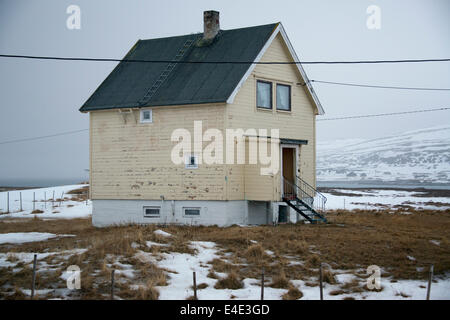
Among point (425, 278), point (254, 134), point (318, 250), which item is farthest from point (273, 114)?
point (425, 278)

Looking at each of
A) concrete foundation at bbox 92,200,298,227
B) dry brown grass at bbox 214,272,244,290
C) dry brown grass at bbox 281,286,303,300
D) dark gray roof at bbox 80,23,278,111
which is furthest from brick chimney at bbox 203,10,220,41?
dry brown grass at bbox 281,286,303,300

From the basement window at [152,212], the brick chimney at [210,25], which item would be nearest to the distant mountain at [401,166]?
the brick chimney at [210,25]

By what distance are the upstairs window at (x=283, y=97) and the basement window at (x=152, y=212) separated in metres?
7.68

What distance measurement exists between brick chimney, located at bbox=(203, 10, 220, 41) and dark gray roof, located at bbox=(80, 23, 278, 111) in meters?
0.39

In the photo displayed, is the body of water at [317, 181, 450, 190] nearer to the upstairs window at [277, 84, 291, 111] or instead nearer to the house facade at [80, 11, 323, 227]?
the upstairs window at [277, 84, 291, 111]

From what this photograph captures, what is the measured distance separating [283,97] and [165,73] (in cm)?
605

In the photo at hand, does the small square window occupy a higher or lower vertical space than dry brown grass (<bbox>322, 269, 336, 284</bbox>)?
higher

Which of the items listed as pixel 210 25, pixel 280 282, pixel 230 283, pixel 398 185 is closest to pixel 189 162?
pixel 210 25

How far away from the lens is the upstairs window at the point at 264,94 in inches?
1075

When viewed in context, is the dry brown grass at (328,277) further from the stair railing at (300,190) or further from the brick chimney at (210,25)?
the brick chimney at (210,25)

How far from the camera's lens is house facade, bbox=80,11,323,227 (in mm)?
25969

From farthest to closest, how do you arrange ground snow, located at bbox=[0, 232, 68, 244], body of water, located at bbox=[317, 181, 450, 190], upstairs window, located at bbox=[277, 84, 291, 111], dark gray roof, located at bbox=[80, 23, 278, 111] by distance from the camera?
body of water, located at bbox=[317, 181, 450, 190]
upstairs window, located at bbox=[277, 84, 291, 111]
dark gray roof, located at bbox=[80, 23, 278, 111]
ground snow, located at bbox=[0, 232, 68, 244]

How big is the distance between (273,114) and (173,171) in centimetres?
554

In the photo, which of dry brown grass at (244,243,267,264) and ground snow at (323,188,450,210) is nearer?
dry brown grass at (244,243,267,264)
